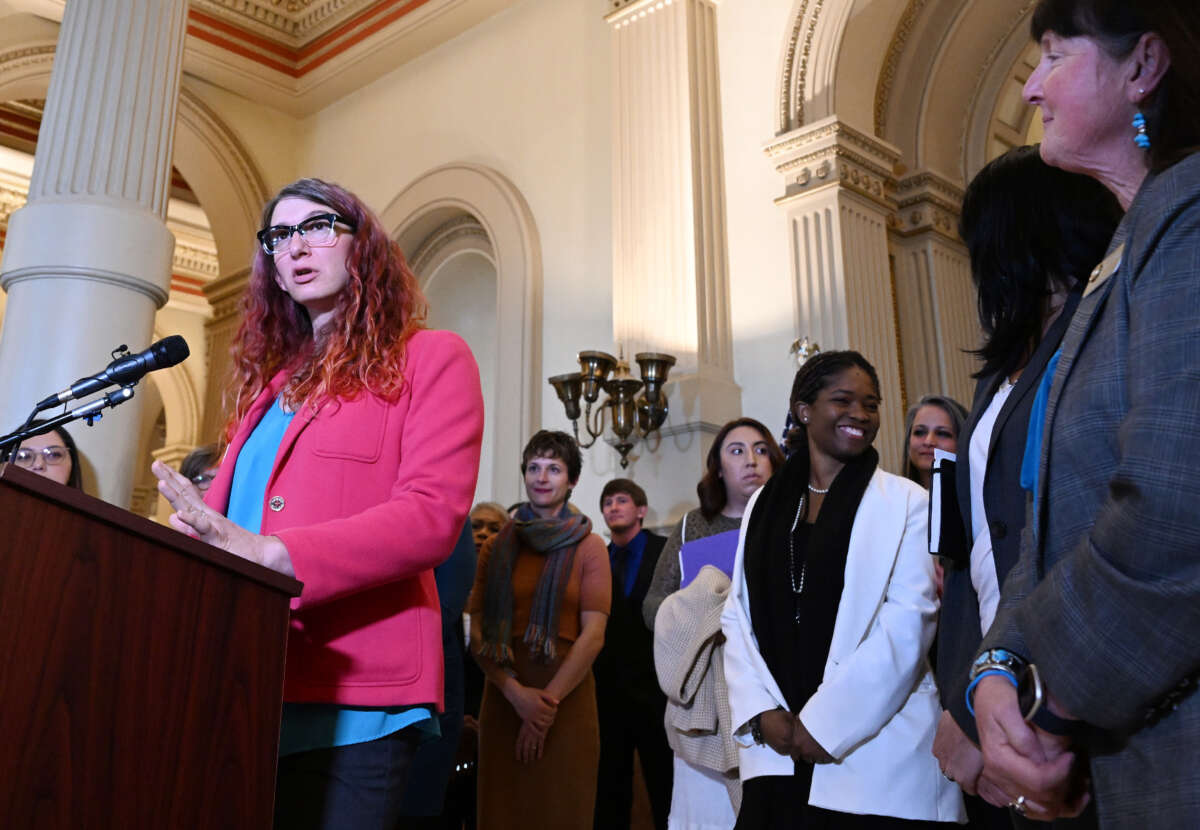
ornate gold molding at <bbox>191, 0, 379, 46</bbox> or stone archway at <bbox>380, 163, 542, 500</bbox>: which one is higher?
ornate gold molding at <bbox>191, 0, 379, 46</bbox>

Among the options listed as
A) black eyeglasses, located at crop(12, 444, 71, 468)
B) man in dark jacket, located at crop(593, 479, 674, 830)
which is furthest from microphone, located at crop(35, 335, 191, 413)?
man in dark jacket, located at crop(593, 479, 674, 830)

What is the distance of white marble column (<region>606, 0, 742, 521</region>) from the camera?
5.08 metres

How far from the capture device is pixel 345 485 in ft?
4.34

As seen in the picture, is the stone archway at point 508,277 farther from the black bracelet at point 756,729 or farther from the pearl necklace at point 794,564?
the black bracelet at point 756,729

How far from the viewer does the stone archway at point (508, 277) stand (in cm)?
612

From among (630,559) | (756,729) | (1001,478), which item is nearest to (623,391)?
(630,559)

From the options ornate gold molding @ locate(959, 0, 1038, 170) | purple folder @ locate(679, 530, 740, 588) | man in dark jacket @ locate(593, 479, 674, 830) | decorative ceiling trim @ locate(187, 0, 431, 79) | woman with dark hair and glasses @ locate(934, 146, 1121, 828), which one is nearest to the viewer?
woman with dark hair and glasses @ locate(934, 146, 1121, 828)

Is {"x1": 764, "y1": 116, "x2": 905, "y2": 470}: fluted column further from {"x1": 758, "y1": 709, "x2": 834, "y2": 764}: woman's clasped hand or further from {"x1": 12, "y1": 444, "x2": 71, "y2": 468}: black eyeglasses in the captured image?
{"x1": 12, "y1": 444, "x2": 71, "y2": 468}: black eyeglasses

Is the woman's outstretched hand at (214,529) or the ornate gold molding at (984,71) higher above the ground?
the ornate gold molding at (984,71)

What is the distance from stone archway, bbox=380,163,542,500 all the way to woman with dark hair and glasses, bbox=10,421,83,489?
318 cm

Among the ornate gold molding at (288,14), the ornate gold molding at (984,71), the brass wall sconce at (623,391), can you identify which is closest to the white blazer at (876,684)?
the brass wall sconce at (623,391)

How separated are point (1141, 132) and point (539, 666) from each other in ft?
8.79

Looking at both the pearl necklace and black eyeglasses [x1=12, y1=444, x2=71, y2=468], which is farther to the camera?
black eyeglasses [x1=12, y1=444, x2=71, y2=468]

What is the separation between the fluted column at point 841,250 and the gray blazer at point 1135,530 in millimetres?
4011
